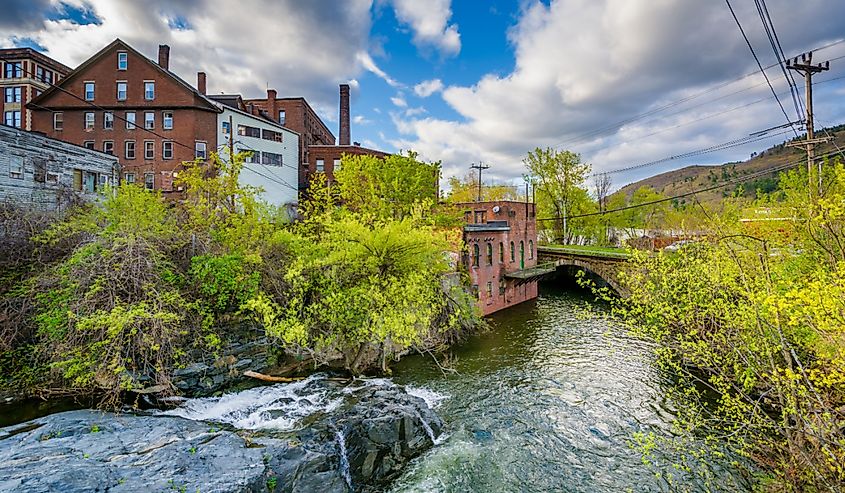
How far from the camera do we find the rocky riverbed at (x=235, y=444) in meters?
6.25

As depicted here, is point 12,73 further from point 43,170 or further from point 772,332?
point 772,332

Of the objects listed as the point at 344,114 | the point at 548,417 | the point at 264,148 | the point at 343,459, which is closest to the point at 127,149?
the point at 264,148

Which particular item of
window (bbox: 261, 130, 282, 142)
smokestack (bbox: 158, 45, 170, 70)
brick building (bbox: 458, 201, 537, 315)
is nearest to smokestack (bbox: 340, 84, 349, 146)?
window (bbox: 261, 130, 282, 142)

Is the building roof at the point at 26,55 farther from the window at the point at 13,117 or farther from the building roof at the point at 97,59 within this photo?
the building roof at the point at 97,59

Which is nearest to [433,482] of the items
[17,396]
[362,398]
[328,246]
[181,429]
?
[362,398]

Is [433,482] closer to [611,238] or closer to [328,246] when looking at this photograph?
[328,246]

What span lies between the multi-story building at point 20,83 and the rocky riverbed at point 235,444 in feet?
139

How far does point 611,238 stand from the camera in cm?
4316

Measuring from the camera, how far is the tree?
38656mm

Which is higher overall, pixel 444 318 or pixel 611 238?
pixel 611 238

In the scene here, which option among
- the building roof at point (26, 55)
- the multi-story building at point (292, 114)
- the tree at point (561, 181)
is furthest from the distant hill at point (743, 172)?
the building roof at point (26, 55)

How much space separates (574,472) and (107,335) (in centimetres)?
1137

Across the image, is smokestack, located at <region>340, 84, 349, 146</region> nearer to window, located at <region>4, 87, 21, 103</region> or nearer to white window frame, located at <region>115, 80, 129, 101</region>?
white window frame, located at <region>115, 80, 129, 101</region>

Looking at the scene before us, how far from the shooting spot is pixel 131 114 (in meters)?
28.2
